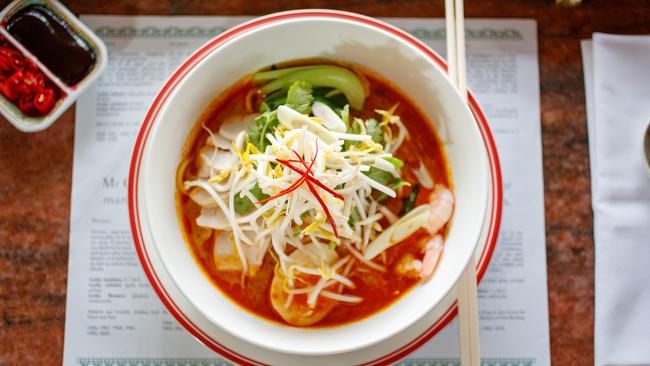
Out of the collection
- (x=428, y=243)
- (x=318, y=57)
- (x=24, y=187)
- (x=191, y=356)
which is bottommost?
(x=191, y=356)

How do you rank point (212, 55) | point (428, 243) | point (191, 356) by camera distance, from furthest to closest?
1. point (191, 356)
2. point (428, 243)
3. point (212, 55)

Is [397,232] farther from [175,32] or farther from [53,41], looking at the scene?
[53,41]

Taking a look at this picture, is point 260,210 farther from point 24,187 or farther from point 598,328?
point 598,328

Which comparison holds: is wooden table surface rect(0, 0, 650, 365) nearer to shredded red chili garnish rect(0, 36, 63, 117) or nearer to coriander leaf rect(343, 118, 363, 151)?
shredded red chili garnish rect(0, 36, 63, 117)

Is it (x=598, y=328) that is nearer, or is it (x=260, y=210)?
(x=260, y=210)

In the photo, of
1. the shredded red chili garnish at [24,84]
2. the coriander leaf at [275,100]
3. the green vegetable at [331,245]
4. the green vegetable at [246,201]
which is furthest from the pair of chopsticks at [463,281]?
the shredded red chili garnish at [24,84]

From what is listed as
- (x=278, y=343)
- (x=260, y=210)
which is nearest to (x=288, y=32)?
(x=260, y=210)

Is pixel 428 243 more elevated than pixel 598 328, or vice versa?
pixel 428 243
